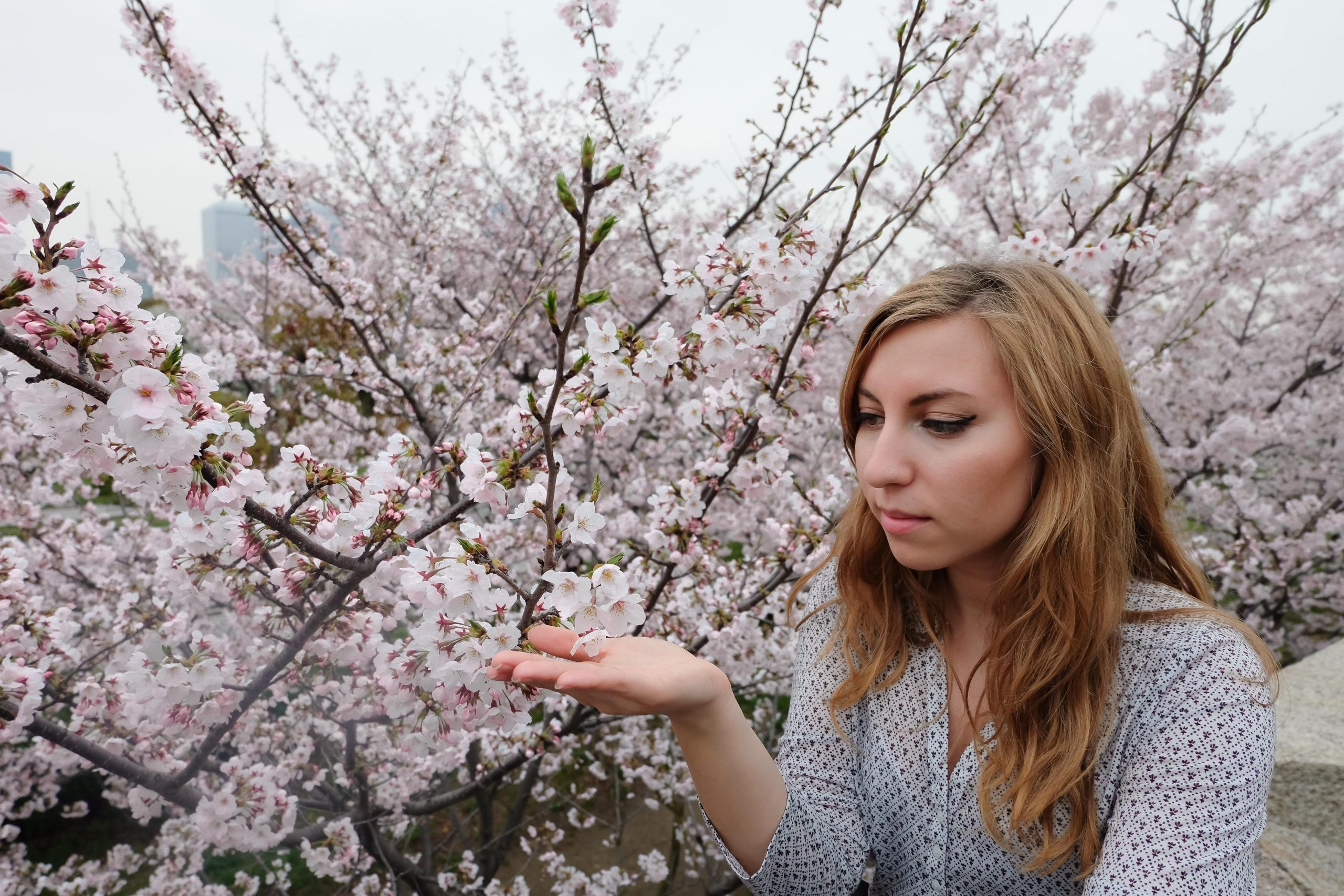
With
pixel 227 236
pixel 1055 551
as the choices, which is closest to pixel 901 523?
pixel 1055 551

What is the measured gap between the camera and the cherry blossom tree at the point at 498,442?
119 cm

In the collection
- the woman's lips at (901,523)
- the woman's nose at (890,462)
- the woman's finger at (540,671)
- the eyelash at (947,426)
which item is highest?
the eyelash at (947,426)

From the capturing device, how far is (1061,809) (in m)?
1.29

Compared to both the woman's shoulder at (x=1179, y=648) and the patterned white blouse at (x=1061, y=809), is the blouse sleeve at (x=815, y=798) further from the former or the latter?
the woman's shoulder at (x=1179, y=648)

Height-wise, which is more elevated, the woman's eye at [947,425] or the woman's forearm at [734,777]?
the woman's eye at [947,425]

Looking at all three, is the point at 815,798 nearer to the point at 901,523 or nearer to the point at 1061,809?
the point at 1061,809

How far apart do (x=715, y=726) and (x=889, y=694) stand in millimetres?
547

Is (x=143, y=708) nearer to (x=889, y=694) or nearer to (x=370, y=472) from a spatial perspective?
(x=370, y=472)

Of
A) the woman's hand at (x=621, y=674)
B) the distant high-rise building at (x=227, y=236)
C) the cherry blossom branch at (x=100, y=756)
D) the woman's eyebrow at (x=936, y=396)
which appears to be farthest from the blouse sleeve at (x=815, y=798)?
the distant high-rise building at (x=227, y=236)

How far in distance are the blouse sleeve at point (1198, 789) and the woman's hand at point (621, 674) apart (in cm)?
69

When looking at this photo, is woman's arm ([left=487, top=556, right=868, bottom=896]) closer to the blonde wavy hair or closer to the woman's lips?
the blonde wavy hair

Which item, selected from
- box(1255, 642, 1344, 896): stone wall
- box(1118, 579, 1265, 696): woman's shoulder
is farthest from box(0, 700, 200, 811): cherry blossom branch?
box(1255, 642, 1344, 896): stone wall

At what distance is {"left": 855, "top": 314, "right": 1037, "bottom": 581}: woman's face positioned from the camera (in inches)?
48.2

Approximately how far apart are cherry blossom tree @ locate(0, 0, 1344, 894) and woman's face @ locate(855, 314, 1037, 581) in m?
0.50
